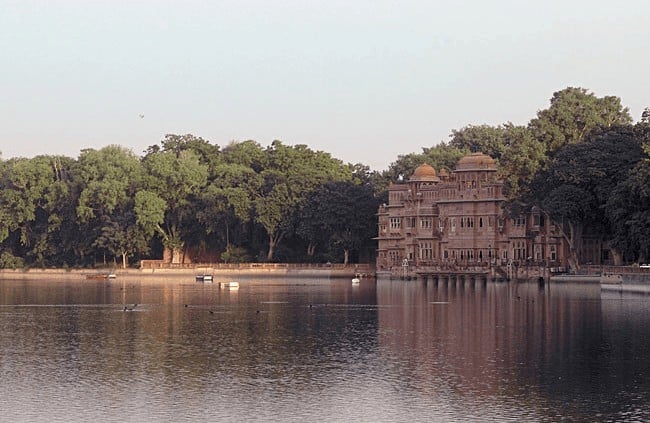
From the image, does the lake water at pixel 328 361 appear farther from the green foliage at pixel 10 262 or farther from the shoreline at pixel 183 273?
the green foliage at pixel 10 262

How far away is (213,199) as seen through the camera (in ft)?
465

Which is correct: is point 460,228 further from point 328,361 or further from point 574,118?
point 328,361

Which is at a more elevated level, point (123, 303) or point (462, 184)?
point (462, 184)

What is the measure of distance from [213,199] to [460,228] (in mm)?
32317

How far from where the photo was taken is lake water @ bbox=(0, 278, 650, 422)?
36.1 meters

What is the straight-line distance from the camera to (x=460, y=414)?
35062 mm

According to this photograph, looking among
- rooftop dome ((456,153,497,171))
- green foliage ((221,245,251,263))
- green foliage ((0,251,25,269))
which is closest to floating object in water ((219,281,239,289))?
rooftop dome ((456,153,497,171))

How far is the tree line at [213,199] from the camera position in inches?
5320

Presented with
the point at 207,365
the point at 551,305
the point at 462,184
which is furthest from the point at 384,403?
the point at 462,184

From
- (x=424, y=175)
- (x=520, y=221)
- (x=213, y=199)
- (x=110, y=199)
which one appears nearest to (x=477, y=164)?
(x=520, y=221)

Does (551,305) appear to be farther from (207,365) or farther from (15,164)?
(15,164)

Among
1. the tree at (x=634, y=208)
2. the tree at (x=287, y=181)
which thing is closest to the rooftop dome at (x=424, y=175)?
the tree at (x=287, y=181)

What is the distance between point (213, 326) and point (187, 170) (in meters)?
84.9

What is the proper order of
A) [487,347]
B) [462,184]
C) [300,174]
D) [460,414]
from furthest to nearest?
[300,174], [462,184], [487,347], [460,414]
